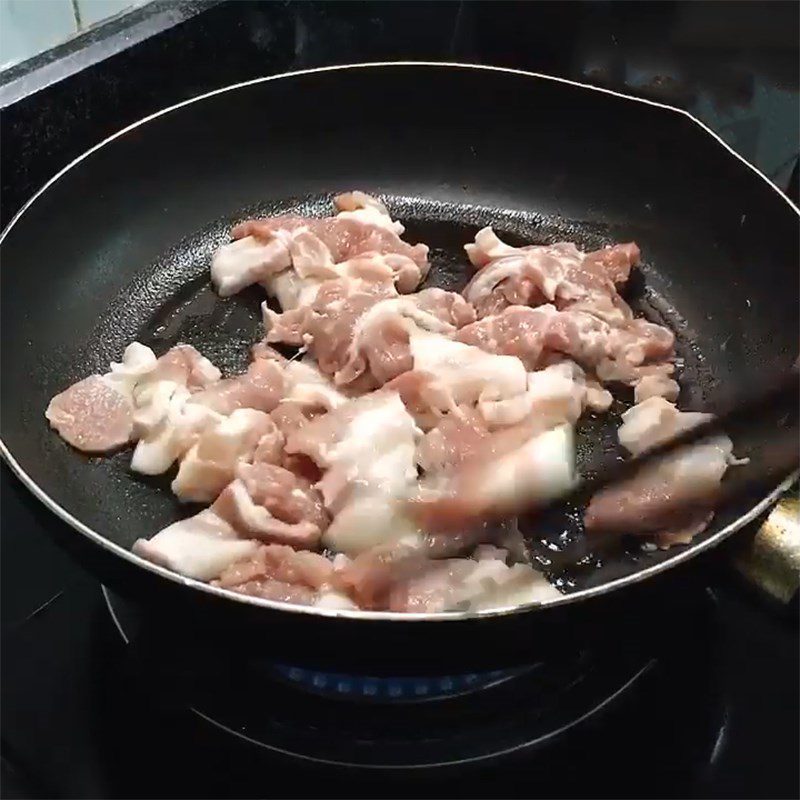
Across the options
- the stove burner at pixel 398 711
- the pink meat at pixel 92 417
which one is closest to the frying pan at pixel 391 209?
the pink meat at pixel 92 417

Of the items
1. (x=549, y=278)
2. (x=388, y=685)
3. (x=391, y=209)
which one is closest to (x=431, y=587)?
(x=388, y=685)

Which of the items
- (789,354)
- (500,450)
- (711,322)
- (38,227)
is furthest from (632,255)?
(38,227)

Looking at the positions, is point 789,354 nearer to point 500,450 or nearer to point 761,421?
point 761,421

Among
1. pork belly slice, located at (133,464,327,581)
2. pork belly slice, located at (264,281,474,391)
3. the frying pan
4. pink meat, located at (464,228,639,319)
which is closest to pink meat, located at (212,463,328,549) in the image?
pork belly slice, located at (133,464,327,581)

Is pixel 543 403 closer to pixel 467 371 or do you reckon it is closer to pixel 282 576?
pixel 467 371

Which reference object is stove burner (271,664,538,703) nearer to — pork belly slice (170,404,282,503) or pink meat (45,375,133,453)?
pork belly slice (170,404,282,503)

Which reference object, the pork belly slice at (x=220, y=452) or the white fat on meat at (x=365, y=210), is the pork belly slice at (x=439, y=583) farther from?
the white fat on meat at (x=365, y=210)
